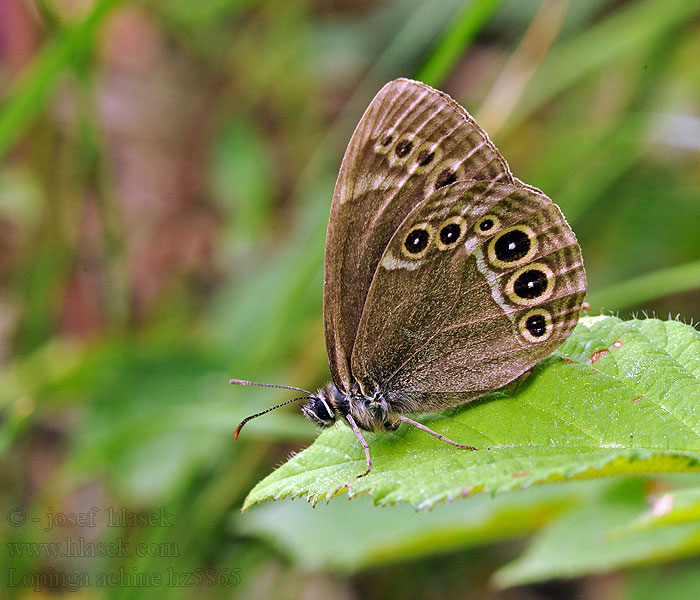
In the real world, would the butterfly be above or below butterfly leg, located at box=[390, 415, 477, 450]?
above

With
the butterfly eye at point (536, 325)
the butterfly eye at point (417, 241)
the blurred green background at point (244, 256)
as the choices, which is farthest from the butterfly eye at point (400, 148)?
the blurred green background at point (244, 256)

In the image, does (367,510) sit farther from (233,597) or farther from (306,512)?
(233,597)

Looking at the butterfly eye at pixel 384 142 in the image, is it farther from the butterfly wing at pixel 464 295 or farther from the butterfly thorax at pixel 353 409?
the butterfly thorax at pixel 353 409

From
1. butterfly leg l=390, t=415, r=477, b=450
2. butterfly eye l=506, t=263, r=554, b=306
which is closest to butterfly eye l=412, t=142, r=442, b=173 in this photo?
butterfly eye l=506, t=263, r=554, b=306

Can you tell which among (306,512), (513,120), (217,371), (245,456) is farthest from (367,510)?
(513,120)

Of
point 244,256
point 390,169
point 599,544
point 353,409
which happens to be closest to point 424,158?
point 390,169

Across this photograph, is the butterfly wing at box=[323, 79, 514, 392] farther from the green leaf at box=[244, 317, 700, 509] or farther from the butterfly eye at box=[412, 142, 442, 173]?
the green leaf at box=[244, 317, 700, 509]
